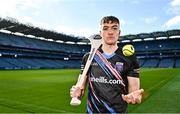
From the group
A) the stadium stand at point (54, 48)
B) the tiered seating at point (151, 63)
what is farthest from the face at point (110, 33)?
the tiered seating at point (151, 63)

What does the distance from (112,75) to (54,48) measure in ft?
325

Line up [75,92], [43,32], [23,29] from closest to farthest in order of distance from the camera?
[75,92] → [23,29] → [43,32]

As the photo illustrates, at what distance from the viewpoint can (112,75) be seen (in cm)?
367

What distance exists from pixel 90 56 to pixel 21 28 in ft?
252

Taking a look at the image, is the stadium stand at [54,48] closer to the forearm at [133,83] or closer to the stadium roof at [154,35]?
the stadium roof at [154,35]

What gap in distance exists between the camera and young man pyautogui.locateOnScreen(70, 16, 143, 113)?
364 centimetres

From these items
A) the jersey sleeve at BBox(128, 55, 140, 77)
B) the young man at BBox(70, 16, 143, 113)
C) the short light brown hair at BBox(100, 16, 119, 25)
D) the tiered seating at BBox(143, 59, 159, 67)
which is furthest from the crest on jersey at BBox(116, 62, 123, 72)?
the tiered seating at BBox(143, 59, 159, 67)

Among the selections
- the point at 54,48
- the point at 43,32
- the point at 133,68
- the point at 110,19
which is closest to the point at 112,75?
the point at 133,68

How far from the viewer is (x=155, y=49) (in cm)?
10688

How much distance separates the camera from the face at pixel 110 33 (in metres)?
3.66

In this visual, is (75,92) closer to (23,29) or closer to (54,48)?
(23,29)

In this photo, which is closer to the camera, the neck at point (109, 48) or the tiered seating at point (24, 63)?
the neck at point (109, 48)

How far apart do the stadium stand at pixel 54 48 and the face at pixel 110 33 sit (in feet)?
214

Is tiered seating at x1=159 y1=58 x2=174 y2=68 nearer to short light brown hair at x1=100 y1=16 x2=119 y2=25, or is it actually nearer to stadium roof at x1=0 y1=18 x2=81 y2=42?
stadium roof at x1=0 y1=18 x2=81 y2=42
